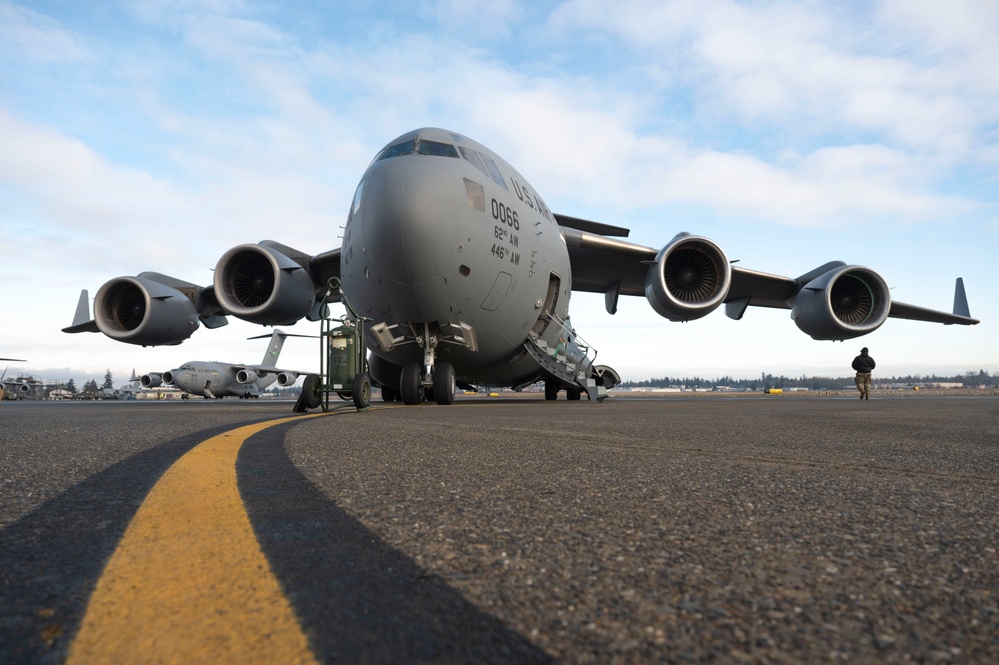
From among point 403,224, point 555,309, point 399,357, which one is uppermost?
point 403,224

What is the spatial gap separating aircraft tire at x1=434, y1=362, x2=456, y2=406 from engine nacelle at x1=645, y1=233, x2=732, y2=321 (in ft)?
14.4


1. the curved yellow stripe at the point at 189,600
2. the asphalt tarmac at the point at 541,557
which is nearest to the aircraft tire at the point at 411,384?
the asphalt tarmac at the point at 541,557

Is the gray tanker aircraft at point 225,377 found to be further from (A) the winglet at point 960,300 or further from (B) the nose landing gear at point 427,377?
(A) the winglet at point 960,300

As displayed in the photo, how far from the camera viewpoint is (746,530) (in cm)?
153

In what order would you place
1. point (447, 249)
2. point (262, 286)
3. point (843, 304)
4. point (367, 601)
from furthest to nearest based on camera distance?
point (843, 304), point (262, 286), point (447, 249), point (367, 601)

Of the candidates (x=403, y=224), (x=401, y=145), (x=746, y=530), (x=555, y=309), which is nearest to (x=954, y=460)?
(x=746, y=530)

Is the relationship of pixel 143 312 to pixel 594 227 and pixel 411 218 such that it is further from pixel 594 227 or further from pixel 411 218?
pixel 594 227

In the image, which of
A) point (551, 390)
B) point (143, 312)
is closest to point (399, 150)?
point (143, 312)

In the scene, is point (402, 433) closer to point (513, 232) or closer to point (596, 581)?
point (596, 581)

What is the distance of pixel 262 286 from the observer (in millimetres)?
11445

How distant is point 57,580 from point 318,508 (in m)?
0.69

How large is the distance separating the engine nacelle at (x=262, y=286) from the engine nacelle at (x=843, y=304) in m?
10.0

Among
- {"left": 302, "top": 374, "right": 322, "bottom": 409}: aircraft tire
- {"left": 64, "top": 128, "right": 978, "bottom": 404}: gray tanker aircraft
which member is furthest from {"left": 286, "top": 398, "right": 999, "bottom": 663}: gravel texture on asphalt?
{"left": 64, "top": 128, "right": 978, "bottom": 404}: gray tanker aircraft

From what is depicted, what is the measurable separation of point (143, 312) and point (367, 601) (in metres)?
12.4
